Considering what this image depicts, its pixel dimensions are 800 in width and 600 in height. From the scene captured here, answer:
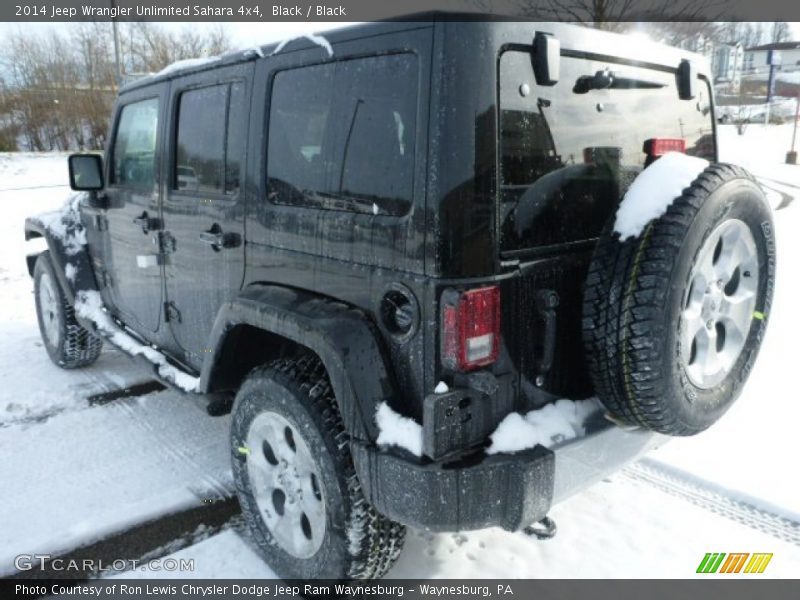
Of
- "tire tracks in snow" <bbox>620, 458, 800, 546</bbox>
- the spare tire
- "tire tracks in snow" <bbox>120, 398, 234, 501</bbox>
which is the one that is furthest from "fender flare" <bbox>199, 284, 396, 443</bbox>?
"tire tracks in snow" <bbox>620, 458, 800, 546</bbox>

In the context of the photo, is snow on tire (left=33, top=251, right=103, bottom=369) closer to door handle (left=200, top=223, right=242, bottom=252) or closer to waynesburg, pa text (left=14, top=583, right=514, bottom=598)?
door handle (left=200, top=223, right=242, bottom=252)

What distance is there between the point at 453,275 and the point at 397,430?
0.51 metres

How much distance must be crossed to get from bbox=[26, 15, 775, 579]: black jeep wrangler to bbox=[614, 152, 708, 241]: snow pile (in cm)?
2

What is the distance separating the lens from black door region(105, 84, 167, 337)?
340 centimetres

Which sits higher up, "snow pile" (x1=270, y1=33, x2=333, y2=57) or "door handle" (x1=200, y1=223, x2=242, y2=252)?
"snow pile" (x1=270, y1=33, x2=333, y2=57)

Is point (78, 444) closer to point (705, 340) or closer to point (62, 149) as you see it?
point (705, 340)

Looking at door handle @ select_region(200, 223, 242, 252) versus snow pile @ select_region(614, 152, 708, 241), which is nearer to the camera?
snow pile @ select_region(614, 152, 708, 241)

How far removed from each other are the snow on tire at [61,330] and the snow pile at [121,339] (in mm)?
320

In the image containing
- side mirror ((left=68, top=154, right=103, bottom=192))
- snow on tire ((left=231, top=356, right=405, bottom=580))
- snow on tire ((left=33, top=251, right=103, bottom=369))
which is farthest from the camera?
snow on tire ((left=33, top=251, right=103, bottom=369))

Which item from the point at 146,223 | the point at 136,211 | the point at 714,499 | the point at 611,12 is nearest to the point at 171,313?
the point at 146,223

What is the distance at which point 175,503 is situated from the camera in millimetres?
3084

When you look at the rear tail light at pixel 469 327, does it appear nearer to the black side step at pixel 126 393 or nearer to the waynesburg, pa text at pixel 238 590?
the waynesburg, pa text at pixel 238 590

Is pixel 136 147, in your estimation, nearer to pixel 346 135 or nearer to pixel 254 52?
pixel 254 52

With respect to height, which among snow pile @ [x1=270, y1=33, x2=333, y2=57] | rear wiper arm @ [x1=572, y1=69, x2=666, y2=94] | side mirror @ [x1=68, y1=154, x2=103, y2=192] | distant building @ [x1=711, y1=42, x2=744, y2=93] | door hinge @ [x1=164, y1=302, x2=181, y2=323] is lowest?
door hinge @ [x1=164, y1=302, x2=181, y2=323]
